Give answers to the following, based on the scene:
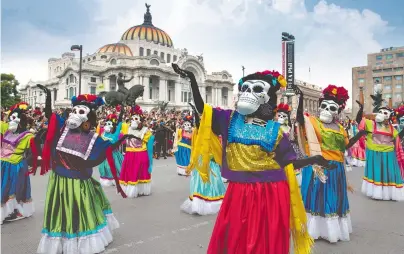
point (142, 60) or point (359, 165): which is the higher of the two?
point (142, 60)

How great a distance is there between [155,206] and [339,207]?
11.2 feet

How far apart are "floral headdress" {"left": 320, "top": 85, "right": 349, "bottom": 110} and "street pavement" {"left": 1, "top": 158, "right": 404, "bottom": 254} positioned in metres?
1.95

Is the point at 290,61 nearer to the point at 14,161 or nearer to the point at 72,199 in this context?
the point at 14,161

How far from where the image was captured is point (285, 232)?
8.68 ft

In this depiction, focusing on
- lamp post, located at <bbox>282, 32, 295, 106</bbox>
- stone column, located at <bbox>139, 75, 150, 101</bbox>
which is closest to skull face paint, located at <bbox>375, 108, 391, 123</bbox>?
lamp post, located at <bbox>282, 32, 295, 106</bbox>

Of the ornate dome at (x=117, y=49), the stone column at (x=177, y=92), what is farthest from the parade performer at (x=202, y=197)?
the ornate dome at (x=117, y=49)

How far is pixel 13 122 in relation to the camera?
511cm

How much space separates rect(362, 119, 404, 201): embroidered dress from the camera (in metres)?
6.96

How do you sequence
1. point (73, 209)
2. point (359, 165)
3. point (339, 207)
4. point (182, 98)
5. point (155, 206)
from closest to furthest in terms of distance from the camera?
point (73, 209) < point (339, 207) < point (155, 206) < point (359, 165) < point (182, 98)

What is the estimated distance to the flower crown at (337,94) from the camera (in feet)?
15.0

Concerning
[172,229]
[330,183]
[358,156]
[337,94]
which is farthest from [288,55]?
[172,229]

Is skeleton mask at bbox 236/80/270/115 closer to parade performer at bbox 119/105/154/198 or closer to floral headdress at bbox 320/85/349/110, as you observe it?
floral headdress at bbox 320/85/349/110

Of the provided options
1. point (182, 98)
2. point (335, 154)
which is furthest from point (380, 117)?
point (182, 98)

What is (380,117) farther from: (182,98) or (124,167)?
(182,98)
